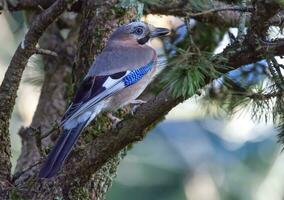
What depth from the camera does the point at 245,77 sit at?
160 inches

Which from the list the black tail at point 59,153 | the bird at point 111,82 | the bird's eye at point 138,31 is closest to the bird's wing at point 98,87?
the bird at point 111,82

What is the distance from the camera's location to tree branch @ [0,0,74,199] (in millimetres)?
3221

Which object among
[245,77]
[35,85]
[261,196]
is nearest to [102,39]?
[245,77]

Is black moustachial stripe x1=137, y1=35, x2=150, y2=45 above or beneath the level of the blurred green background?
above

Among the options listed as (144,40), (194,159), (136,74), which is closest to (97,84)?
(136,74)

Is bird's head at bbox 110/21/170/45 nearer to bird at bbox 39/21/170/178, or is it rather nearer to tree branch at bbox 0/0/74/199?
bird at bbox 39/21/170/178

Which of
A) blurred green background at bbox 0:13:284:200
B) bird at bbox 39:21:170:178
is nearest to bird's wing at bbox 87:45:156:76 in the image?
bird at bbox 39:21:170:178

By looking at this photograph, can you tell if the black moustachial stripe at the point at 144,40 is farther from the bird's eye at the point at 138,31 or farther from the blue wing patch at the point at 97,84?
the blue wing patch at the point at 97,84

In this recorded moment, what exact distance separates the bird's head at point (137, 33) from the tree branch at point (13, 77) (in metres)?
0.54

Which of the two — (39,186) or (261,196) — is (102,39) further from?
(261,196)

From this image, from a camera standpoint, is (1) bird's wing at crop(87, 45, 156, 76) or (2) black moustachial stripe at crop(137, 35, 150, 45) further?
(2) black moustachial stripe at crop(137, 35, 150, 45)

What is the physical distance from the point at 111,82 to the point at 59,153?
0.68 m

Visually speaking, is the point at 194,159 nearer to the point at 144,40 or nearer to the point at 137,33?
the point at 144,40

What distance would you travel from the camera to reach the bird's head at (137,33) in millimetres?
3764
